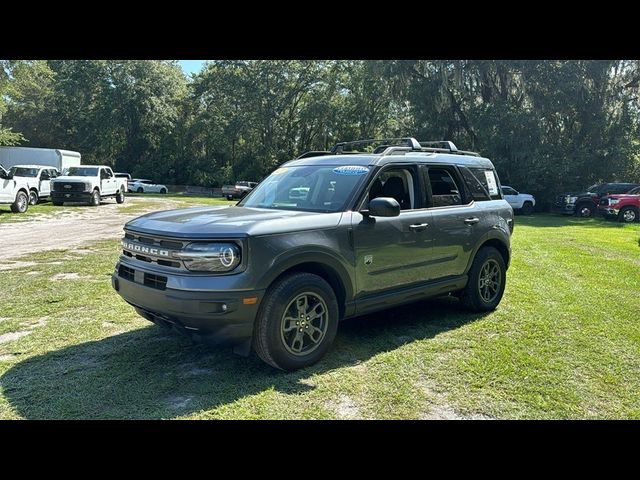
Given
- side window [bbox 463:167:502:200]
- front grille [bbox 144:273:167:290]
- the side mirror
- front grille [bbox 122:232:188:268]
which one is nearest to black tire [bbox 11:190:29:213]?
front grille [bbox 122:232:188:268]

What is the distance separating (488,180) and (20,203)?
17.7m

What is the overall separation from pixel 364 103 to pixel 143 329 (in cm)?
3775

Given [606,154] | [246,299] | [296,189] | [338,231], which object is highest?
[606,154]

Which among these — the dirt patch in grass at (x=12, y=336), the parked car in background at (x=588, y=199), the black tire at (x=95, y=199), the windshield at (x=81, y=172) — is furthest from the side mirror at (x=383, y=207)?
the parked car in background at (x=588, y=199)

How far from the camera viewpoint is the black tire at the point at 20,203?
1741 cm

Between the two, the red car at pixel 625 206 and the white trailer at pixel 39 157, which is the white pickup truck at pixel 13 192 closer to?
the white trailer at pixel 39 157

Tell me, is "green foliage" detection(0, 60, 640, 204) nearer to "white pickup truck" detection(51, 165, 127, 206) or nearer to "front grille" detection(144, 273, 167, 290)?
"white pickup truck" detection(51, 165, 127, 206)

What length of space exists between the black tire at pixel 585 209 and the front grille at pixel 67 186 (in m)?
24.0

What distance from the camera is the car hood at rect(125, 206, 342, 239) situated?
11.8 feet

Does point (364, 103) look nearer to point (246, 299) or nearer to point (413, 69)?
point (413, 69)

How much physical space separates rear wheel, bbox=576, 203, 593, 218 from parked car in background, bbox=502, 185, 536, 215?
2929 mm

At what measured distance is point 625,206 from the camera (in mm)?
20922

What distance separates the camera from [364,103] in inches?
1577
